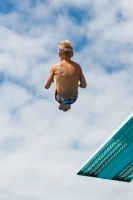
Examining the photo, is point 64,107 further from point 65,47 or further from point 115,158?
point 115,158

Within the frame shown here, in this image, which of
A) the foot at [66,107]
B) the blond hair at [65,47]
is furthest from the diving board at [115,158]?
the blond hair at [65,47]

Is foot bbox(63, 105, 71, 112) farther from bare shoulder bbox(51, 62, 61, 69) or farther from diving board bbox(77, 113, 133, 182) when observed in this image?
diving board bbox(77, 113, 133, 182)

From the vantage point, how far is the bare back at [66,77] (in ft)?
25.5

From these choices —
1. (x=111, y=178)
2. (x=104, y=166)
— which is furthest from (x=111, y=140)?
(x=111, y=178)

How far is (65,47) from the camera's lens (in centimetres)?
764

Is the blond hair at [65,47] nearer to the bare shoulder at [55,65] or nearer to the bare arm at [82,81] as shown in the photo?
the bare shoulder at [55,65]

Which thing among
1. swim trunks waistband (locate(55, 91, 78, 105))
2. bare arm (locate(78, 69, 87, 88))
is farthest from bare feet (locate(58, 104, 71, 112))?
bare arm (locate(78, 69, 87, 88))

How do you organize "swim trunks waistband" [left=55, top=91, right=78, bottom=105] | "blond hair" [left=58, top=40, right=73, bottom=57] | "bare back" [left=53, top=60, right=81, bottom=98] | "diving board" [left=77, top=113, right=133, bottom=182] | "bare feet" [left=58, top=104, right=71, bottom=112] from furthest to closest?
"diving board" [left=77, top=113, right=133, bottom=182] < "bare feet" [left=58, top=104, right=71, bottom=112] < "swim trunks waistband" [left=55, top=91, right=78, bottom=105] < "bare back" [left=53, top=60, right=81, bottom=98] < "blond hair" [left=58, top=40, right=73, bottom=57]

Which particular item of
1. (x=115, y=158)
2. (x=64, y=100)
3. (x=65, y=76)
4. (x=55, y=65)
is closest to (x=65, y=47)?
(x=55, y=65)

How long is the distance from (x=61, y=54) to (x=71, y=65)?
1.02 feet

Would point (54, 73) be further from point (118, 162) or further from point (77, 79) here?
point (118, 162)

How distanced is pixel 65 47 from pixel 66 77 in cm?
62

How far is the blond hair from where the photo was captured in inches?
301

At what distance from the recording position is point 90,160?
1252 cm
